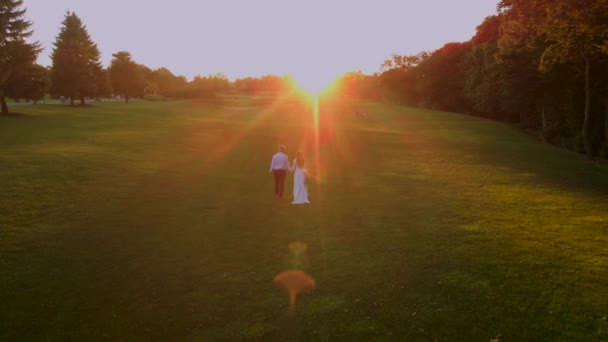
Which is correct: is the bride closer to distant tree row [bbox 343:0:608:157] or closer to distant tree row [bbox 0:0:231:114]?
distant tree row [bbox 343:0:608:157]

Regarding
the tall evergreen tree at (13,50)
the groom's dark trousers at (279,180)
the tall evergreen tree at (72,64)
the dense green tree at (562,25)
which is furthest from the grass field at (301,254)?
the tall evergreen tree at (72,64)

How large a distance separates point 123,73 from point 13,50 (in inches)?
2193

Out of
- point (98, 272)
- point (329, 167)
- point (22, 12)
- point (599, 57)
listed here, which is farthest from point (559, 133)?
point (22, 12)

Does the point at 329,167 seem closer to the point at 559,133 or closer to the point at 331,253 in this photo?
the point at 331,253

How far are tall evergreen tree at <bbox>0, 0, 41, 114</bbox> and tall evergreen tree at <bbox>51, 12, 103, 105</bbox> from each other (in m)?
18.1

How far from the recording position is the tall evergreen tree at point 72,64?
6856 cm

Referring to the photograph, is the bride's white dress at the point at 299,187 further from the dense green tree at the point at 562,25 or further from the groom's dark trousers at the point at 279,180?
the dense green tree at the point at 562,25

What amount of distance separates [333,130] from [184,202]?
30.5 metres

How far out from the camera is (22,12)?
167 feet

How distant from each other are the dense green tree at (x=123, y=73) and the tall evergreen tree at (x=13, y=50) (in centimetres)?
5287

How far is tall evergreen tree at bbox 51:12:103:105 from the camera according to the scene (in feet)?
A: 225

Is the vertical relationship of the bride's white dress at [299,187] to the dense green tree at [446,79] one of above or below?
below

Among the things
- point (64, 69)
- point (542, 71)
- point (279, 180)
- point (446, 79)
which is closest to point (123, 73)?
point (64, 69)

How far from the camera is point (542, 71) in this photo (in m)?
33.8
